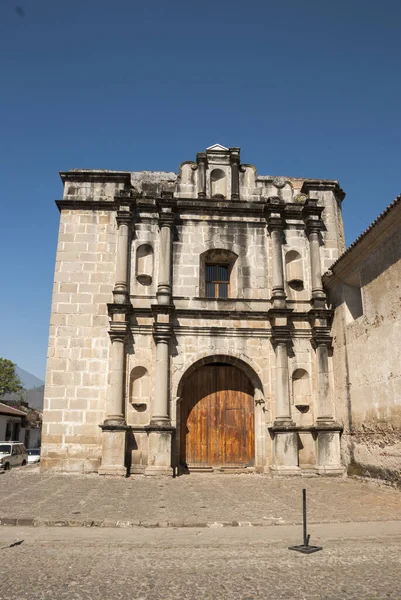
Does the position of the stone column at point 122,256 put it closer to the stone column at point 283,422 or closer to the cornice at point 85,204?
the cornice at point 85,204

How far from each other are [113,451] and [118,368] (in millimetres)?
2288

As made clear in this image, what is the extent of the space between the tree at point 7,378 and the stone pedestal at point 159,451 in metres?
35.0

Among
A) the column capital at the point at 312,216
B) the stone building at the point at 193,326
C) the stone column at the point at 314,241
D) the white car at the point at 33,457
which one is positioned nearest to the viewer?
the stone building at the point at 193,326

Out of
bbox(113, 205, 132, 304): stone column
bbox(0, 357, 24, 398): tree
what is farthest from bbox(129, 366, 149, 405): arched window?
bbox(0, 357, 24, 398): tree

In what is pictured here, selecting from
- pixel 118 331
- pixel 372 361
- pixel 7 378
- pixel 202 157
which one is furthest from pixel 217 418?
pixel 7 378

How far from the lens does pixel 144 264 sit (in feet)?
51.1

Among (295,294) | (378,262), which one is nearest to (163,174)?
(295,294)

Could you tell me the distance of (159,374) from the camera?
1412cm

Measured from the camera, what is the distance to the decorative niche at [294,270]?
618 inches

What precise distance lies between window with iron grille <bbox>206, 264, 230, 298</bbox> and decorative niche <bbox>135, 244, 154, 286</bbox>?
1.90 metres

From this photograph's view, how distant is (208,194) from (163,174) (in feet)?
5.74

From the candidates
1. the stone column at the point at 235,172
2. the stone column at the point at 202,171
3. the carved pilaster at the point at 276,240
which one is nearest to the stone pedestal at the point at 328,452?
the carved pilaster at the point at 276,240

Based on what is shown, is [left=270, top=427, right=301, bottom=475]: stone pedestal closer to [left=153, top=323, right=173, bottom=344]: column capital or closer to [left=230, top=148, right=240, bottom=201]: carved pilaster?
[left=153, top=323, right=173, bottom=344]: column capital

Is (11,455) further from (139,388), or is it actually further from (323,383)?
(323,383)
